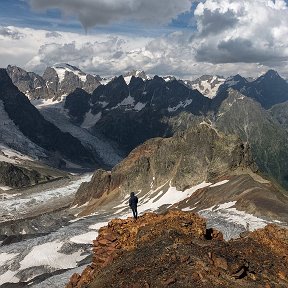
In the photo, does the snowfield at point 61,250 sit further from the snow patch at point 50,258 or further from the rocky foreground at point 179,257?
the rocky foreground at point 179,257

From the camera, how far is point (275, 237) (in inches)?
1486

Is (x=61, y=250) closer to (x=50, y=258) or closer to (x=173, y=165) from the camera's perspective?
(x=50, y=258)

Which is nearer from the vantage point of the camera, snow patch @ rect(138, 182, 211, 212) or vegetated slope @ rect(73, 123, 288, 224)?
vegetated slope @ rect(73, 123, 288, 224)

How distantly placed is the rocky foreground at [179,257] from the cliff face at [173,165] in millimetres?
84107

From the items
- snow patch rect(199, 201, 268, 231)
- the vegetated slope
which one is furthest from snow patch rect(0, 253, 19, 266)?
the vegetated slope

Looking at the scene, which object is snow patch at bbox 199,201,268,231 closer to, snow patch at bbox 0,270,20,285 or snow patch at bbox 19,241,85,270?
snow patch at bbox 19,241,85,270

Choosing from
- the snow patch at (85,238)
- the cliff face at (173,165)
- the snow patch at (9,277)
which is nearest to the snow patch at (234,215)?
the snow patch at (85,238)

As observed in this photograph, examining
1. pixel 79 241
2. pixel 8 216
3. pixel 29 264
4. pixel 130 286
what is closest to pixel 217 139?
pixel 79 241

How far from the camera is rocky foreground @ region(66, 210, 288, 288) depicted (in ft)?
91.1

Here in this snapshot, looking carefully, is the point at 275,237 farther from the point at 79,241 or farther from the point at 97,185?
the point at 97,185

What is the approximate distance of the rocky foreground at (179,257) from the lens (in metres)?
27.8

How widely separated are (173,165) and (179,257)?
113676 millimetres

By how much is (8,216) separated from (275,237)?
536 ft

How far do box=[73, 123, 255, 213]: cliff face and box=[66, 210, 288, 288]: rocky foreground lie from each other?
8411cm
